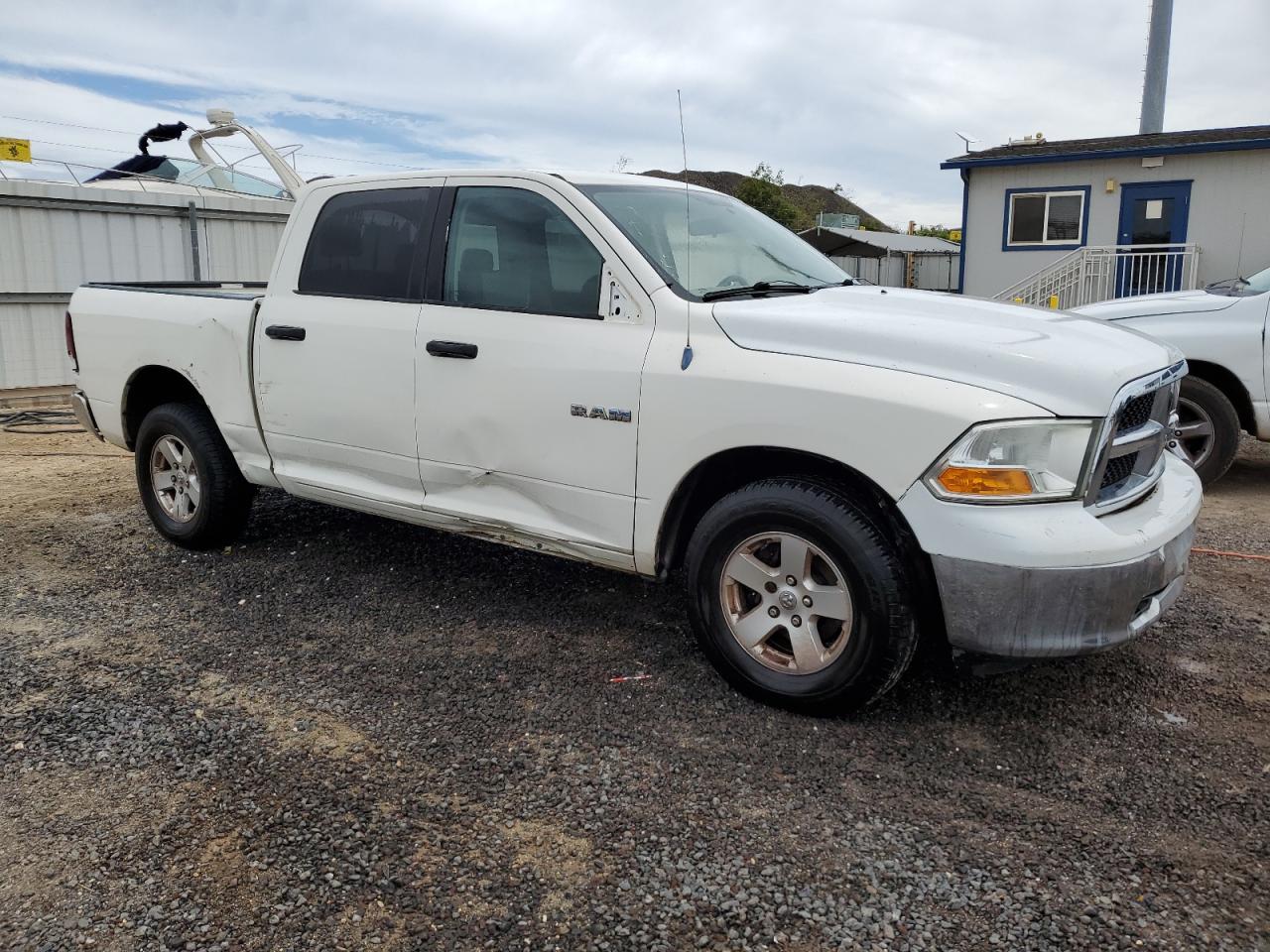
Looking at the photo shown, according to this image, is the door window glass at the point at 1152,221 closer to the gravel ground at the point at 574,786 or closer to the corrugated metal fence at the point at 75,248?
the corrugated metal fence at the point at 75,248

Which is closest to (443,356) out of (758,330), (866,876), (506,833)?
(758,330)

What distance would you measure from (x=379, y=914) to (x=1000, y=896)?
158 cm

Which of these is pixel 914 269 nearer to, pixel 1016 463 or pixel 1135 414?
pixel 1135 414

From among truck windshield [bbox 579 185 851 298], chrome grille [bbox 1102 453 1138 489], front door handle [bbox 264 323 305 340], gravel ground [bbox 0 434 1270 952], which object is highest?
truck windshield [bbox 579 185 851 298]

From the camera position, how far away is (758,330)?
3635mm

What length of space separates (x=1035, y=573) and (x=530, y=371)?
1.99 m

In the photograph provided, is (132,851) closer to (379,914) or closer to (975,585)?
(379,914)

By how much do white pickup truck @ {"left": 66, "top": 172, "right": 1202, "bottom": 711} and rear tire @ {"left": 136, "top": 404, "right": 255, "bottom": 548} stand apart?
8.5 inches

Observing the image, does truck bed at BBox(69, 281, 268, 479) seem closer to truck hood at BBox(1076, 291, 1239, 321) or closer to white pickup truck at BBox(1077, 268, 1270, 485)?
truck hood at BBox(1076, 291, 1239, 321)

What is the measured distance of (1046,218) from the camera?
1923 centimetres

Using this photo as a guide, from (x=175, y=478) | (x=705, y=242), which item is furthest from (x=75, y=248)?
(x=705, y=242)

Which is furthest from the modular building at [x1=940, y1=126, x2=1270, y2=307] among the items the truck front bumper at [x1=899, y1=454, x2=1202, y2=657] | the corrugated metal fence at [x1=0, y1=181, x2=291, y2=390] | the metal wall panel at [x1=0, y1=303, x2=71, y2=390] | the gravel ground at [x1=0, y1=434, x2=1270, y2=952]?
the truck front bumper at [x1=899, y1=454, x2=1202, y2=657]

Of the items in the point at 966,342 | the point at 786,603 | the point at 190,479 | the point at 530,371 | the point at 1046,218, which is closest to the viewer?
the point at 966,342

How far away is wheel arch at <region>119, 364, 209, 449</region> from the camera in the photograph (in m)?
5.66
